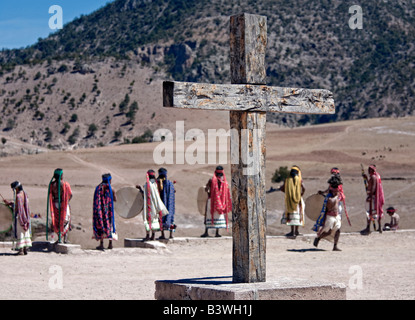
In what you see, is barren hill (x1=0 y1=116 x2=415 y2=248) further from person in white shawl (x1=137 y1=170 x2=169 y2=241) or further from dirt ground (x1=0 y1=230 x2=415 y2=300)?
dirt ground (x1=0 y1=230 x2=415 y2=300)

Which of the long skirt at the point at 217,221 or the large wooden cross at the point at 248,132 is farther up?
the large wooden cross at the point at 248,132

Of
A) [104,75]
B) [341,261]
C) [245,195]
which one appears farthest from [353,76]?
[245,195]

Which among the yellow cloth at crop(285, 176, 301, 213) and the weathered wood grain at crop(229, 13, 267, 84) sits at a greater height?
the weathered wood grain at crop(229, 13, 267, 84)

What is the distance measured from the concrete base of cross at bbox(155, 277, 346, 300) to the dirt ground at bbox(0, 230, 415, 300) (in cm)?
45

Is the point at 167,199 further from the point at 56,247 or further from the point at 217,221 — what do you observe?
the point at 56,247

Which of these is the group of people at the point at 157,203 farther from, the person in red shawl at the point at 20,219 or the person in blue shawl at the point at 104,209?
the person in red shawl at the point at 20,219

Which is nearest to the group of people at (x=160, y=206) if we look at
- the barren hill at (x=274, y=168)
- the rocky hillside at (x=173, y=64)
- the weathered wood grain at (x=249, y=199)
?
the barren hill at (x=274, y=168)

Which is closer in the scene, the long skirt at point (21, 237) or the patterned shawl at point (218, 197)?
the long skirt at point (21, 237)

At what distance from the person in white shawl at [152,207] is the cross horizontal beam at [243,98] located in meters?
9.17

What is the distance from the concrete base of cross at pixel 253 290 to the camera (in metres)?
7.47

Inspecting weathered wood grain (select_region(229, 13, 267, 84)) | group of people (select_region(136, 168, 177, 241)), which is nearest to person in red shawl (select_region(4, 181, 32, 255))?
group of people (select_region(136, 168, 177, 241))

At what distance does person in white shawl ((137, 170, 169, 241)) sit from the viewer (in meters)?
17.3

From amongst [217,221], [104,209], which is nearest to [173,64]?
[217,221]

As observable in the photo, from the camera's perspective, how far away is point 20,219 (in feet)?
50.2
